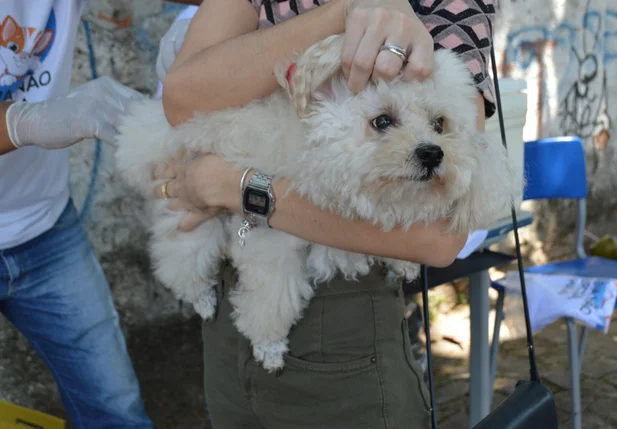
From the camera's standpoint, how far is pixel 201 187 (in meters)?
1.41

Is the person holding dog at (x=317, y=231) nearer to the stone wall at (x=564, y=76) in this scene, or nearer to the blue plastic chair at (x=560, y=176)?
the blue plastic chair at (x=560, y=176)

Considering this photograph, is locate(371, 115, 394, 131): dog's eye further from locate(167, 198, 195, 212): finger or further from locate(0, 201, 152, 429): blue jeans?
locate(0, 201, 152, 429): blue jeans

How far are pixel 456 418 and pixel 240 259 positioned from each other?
239 centimetres

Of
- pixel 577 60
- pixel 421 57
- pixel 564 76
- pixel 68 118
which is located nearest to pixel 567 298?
pixel 421 57

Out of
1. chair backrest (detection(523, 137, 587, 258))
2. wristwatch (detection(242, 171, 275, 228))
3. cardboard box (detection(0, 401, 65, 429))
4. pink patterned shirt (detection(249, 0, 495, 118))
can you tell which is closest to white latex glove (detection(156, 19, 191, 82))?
wristwatch (detection(242, 171, 275, 228))

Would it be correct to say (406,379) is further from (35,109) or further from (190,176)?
(35,109)

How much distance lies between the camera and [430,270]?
2.61 meters

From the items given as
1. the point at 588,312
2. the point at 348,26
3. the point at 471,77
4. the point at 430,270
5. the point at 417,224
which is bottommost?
the point at 588,312

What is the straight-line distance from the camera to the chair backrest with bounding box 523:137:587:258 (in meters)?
3.22

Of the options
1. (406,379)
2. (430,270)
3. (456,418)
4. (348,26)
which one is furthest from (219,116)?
(456,418)

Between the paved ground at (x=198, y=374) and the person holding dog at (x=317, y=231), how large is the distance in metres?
2.15


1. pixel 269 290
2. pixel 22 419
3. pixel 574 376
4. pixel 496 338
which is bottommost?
pixel 574 376

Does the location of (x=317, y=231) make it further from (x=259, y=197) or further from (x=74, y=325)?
(x=74, y=325)

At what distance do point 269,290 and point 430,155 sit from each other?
56cm
